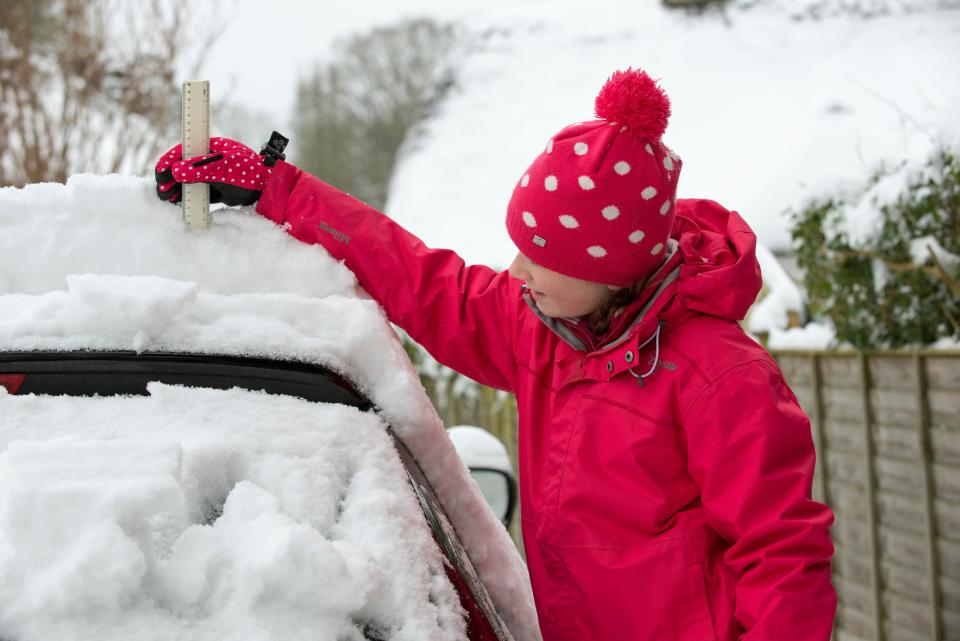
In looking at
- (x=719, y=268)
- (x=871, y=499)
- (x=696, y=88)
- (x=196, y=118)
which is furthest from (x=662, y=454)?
(x=696, y=88)

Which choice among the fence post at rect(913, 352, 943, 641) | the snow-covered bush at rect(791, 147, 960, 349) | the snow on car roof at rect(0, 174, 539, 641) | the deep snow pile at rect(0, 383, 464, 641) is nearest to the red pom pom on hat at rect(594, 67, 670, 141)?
the snow on car roof at rect(0, 174, 539, 641)

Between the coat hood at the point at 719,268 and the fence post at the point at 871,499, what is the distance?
249 centimetres

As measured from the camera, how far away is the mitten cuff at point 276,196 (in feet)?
5.91

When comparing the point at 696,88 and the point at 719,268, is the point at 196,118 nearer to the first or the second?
the point at 719,268

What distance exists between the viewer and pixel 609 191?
5.46 ft

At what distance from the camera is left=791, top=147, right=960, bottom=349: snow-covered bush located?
3.64 m

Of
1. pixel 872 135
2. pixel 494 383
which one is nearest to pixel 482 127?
pixel 872 135

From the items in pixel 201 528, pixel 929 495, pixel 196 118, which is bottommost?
pixel 929 495

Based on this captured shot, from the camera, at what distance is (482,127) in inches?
516

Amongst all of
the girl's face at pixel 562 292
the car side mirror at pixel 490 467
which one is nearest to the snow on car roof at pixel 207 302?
the girl's face at pixel 562 292

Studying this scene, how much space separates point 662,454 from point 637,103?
65cm

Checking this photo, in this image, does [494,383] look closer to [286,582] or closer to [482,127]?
[286,582]

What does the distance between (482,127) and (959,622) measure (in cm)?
1055

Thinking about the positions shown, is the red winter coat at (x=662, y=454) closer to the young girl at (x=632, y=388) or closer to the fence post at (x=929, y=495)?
the young girl at (x=632, y=388)
